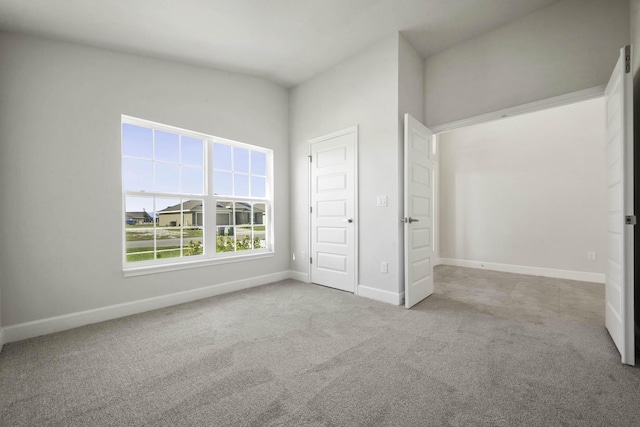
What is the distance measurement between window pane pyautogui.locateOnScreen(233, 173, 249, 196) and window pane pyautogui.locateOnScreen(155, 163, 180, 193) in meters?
0.74

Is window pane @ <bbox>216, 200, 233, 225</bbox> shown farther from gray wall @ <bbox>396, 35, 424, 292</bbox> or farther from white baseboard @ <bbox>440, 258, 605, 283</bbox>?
white baseboard @ <bbox>440, 258, 605, 283</bbox>

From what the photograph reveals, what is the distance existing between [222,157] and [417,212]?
2.64 metres

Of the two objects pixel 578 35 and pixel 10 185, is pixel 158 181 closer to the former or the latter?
pixel 10 185

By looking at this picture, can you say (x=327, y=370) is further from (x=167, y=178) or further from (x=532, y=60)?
(x=532, y=60)

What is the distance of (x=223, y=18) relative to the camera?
2486 millimetres

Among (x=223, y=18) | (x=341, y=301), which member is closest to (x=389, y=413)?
(x=341, y=301)

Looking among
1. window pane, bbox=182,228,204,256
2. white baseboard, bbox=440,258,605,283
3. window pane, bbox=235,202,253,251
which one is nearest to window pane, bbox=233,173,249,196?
window pane, bbox=235,202,253,251

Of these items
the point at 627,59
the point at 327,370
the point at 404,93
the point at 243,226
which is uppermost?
the point at 404,93

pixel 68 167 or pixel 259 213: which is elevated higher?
pixel 68 167

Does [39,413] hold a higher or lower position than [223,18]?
lower

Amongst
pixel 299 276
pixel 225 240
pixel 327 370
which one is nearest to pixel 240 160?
pixel 225 240

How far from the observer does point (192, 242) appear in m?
3.32

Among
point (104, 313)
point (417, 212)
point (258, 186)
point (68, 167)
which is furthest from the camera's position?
point (258, 186)

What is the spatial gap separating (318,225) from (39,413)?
2999mm
